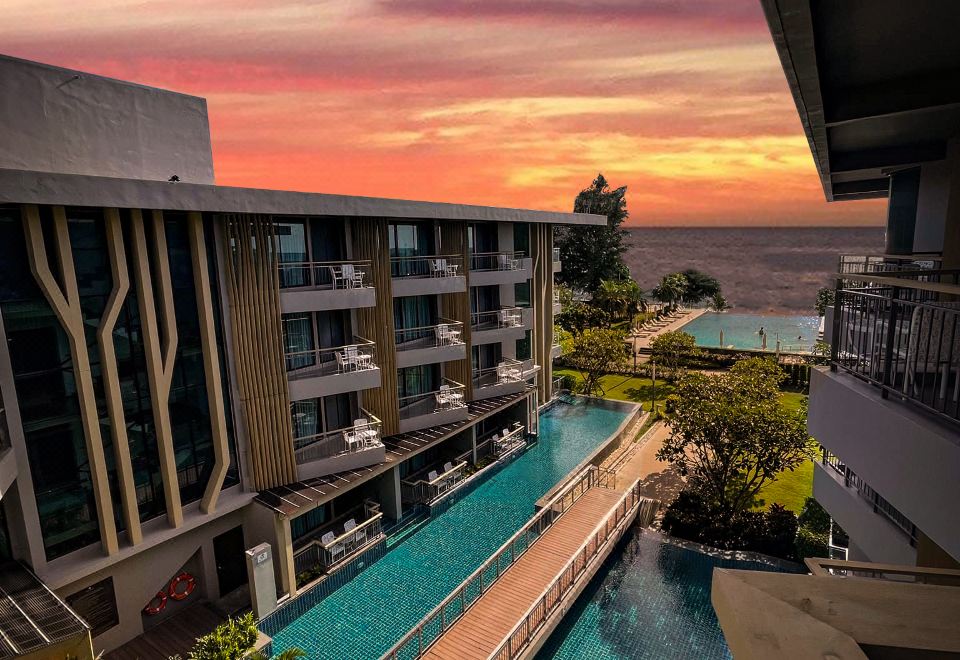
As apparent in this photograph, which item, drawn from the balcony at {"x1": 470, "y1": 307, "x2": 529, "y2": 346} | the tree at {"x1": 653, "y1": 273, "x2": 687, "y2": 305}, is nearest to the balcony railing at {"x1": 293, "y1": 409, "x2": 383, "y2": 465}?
the balcony at {"x1": 470, "y1": 307, "x2": 529, "y2": 346}

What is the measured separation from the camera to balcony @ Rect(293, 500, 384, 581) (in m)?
15.8

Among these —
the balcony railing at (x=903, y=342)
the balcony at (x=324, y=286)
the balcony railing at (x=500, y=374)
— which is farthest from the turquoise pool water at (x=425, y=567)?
the balcony railing at (x=903, y=342)

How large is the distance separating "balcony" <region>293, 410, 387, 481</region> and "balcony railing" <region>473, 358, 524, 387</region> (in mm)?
7276

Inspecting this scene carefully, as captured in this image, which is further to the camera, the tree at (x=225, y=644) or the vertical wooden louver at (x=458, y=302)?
the vertical wooden louver at (x=458, y=302)

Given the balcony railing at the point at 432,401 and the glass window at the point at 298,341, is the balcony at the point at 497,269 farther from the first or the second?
the glass window at the point at 298,341

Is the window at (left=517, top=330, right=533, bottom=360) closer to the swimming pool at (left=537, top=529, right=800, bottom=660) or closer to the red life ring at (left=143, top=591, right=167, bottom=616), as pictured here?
the swimming pool at (left=537, top=529, right=800, bottom=660)

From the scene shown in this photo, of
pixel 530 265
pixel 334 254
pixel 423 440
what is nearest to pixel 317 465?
pixel 423 440

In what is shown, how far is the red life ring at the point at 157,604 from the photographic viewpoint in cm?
1383

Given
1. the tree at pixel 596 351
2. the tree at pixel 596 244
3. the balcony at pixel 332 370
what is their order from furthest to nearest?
the tree at pixel 596 244 < the tree at pixel 596 351 < the balcony at pixel 332 370

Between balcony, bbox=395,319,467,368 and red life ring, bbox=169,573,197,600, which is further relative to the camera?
balcony, bbox=395,319,467,368

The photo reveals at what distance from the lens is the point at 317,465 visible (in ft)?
54.2

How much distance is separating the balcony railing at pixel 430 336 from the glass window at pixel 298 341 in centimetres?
396

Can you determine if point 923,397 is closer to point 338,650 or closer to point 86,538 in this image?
point 338,650

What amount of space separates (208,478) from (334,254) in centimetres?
792
